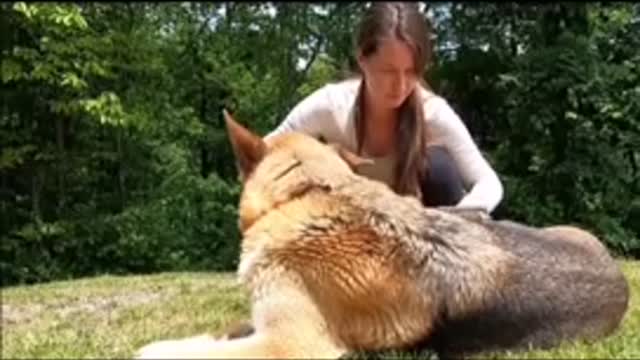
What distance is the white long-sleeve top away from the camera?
4.50m

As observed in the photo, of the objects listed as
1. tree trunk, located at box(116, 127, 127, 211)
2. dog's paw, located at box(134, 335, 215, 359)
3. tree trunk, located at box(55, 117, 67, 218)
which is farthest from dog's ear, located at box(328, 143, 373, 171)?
tree trunk, located at box(116, 127, 127, 211)

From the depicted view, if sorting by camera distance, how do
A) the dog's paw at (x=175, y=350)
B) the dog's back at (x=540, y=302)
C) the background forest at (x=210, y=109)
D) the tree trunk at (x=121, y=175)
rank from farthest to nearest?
the tree trunk at (x=121, y=175) → the background forest at (x=210, y=109) → the dog's back at (x=540, y=302) → the dog's paw at (x=175, y=350)

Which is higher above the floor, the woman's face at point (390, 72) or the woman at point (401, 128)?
the woman's face at point (390, 72)

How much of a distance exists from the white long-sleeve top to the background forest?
864 cm

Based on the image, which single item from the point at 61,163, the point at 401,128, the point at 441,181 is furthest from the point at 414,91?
the point at 61,163

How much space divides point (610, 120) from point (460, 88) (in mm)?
2381

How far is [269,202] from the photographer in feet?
12.1

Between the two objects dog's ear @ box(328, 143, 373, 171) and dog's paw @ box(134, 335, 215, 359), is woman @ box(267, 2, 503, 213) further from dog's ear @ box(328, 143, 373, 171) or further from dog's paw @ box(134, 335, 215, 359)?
dog's paw @ box(134, 335, 215, 359)

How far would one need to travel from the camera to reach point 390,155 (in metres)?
4.49

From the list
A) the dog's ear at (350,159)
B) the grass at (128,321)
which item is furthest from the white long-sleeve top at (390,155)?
the grass at (128,321)

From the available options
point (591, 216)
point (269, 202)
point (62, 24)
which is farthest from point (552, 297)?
point (62, 24)

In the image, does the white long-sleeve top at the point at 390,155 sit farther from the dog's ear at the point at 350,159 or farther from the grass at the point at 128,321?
the grass at the point at 128,321

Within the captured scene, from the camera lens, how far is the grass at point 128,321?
12.8 ft

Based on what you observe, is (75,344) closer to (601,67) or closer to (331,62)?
(601,67)
